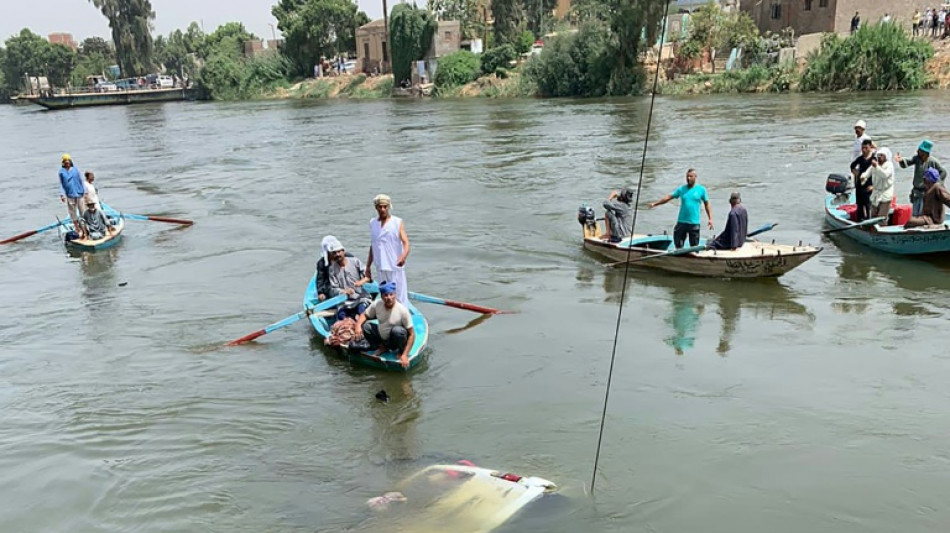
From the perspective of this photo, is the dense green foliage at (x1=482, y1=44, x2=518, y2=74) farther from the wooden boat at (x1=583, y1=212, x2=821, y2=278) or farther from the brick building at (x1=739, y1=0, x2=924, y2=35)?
the wooden boat at (x1=583, y1=212, x2=821, y2=278)

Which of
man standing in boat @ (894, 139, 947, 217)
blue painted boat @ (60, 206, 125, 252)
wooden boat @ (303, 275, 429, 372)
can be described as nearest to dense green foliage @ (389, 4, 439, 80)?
blue painted boat @ (60, 206, 125, 252)

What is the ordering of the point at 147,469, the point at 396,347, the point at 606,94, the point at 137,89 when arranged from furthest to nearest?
the point at 137,89 → the point at 606,94 → the point at 396,347 → the point at 147,469

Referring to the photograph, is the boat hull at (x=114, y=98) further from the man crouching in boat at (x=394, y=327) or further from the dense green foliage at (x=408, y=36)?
the man crouching in boat at (x=394, y=327)

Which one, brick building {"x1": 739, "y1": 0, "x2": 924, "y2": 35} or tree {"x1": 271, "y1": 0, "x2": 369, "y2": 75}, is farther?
tree {"x1": 271, "y1": 0, "x2": 369, "y2": 75}

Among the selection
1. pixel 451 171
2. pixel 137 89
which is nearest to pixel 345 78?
pixel 137 89

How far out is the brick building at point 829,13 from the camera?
46.2m

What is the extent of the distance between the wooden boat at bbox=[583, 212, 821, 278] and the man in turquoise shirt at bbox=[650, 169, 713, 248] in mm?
335

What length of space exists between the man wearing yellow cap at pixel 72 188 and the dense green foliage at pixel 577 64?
39.4 metres

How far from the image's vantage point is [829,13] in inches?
1850

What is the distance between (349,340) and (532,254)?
21.5 ft

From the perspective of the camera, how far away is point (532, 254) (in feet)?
50.5

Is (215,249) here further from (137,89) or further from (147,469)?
(137,89)

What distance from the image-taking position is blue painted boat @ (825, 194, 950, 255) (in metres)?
12.3

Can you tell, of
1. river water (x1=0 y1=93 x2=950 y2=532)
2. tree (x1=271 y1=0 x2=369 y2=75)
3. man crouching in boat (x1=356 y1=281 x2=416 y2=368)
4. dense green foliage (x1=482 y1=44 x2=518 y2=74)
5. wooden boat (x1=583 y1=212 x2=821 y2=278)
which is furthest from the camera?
tree (x1=271 y1=0 x2=369 y2=75)
